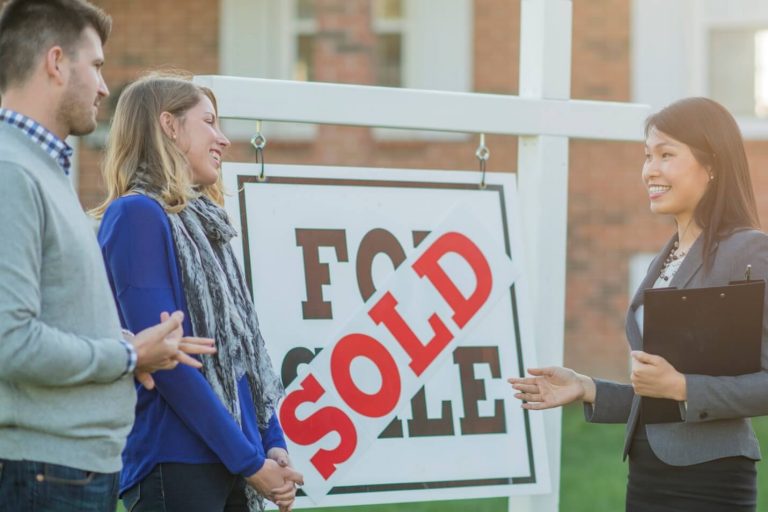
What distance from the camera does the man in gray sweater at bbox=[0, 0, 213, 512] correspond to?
94.1 inches

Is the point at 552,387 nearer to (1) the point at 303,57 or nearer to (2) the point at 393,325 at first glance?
(2) the point at 393,325

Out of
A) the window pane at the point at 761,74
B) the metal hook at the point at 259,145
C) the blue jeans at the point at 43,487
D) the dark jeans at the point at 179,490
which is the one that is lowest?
the dark jeans at the point at 179,490

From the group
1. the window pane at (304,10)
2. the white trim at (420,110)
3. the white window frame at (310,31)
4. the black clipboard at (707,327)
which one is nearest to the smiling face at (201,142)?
the white trim at (420,110)

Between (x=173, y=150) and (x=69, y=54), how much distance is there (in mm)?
538

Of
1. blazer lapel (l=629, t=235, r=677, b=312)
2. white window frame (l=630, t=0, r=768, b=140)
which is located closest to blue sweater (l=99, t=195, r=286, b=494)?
blazer lapel (l=629, t=235, r=677, b=312)

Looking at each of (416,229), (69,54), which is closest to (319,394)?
(416,229)

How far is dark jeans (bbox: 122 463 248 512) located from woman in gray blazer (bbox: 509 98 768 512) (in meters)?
1.11

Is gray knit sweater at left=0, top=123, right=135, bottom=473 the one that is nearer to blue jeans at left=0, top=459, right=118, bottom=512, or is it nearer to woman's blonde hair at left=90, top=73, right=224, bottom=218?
blue jeans at left=0, top=459, right=118, bottom=512

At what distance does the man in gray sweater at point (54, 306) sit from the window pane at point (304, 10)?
8.67m

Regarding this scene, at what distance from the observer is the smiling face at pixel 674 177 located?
10.9ft

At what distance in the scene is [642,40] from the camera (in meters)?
10.4

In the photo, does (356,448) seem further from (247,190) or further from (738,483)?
(738,483)

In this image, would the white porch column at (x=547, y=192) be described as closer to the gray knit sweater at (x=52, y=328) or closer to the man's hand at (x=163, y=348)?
the man's hand at (x=163, y=348)

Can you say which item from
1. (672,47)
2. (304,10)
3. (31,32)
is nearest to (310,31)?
(304,10)
